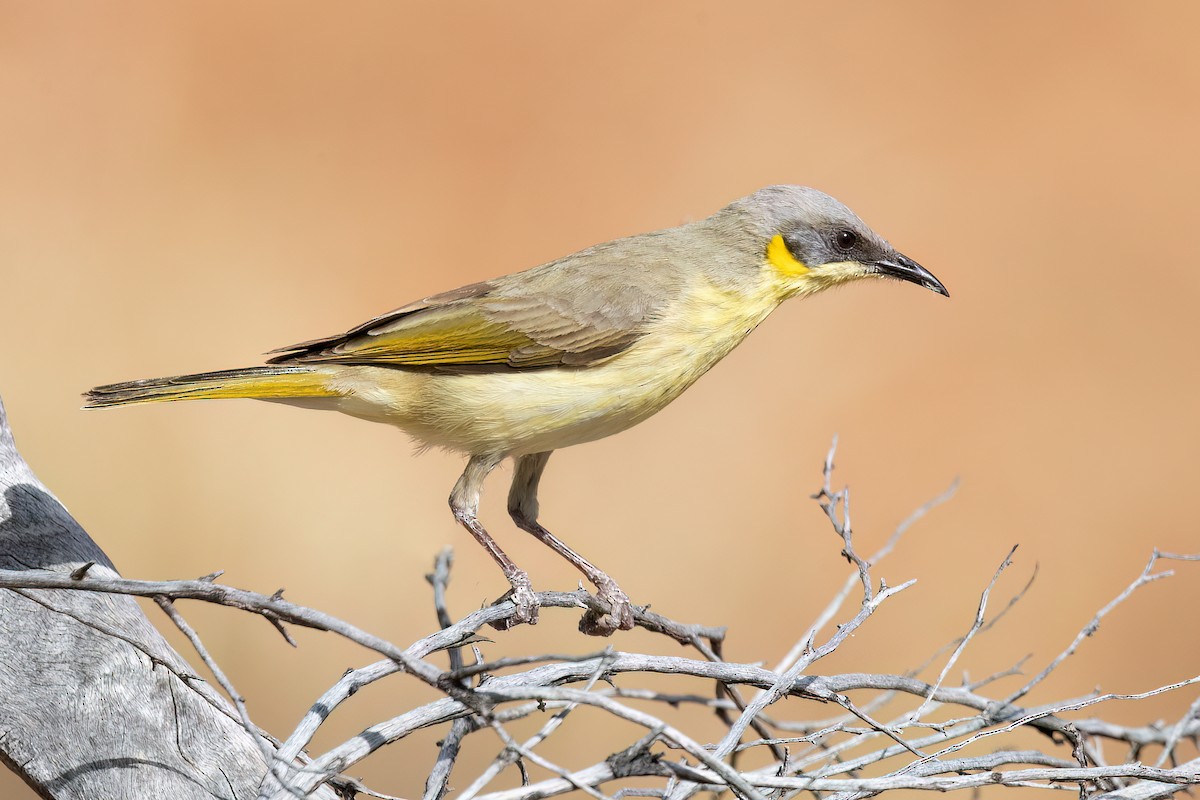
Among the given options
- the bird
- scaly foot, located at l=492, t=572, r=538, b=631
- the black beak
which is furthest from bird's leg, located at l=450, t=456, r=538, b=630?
the black beak

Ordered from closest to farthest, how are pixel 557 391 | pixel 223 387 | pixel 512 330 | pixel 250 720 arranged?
pixel 250 720, pixel 223 387, pixel 557 391, pixel 512 330

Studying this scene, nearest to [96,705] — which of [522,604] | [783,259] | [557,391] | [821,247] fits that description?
[522,604]

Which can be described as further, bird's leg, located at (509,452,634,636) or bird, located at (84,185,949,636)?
bird's leg, located at (509,452,634,636)

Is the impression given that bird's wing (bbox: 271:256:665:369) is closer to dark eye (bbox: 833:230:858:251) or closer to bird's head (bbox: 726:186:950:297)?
bird's head (bbox: 726:186:950:297)

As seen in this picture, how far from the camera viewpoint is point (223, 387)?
12.2ft

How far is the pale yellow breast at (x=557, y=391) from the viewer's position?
3930 mm

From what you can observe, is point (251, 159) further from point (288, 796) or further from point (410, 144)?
point (288, 796)

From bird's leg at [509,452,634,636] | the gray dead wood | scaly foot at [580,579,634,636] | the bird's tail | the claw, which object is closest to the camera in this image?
the gray dead wood

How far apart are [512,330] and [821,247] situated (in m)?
1.28

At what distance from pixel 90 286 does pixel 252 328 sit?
1.22 metres

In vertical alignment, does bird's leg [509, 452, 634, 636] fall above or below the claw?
above

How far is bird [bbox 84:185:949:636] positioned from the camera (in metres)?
3.95

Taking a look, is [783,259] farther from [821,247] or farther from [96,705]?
[96,705]

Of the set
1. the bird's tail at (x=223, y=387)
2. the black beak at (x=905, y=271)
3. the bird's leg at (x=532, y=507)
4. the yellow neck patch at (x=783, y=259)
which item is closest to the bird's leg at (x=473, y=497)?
the bird's leg at (x=532, y=507)
